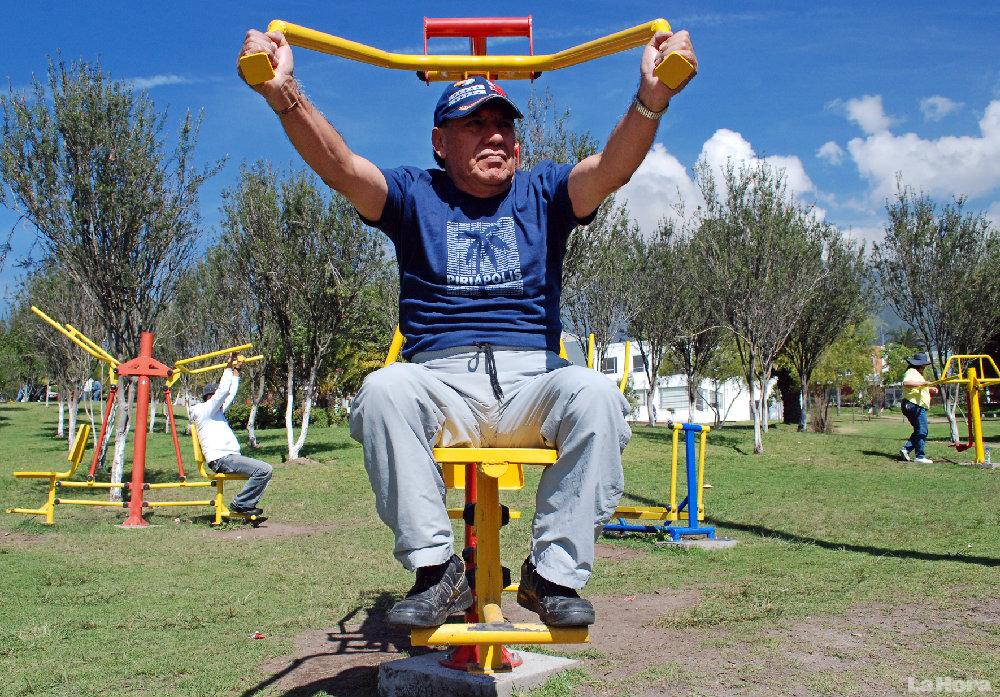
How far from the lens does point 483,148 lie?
331 cm

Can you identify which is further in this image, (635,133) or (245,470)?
(245,470)

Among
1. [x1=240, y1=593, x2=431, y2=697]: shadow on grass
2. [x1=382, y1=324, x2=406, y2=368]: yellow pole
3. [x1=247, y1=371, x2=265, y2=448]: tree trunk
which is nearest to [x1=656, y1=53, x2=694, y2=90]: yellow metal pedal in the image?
[x1=382, y1=324, x2=406, y2=368]: yellow pole

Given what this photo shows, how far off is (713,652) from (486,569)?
1767 millimetres

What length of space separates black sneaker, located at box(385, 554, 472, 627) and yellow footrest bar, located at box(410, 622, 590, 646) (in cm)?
5

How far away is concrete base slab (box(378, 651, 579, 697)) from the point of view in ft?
12.1

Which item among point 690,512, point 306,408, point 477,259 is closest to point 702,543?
point 690,512

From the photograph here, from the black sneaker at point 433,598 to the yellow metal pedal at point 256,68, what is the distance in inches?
64.4

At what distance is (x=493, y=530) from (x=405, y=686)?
0.95 meters

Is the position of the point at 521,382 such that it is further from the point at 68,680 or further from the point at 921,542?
the point at 921,542

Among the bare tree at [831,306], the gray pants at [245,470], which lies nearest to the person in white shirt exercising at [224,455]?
the gray pants at [245,470]

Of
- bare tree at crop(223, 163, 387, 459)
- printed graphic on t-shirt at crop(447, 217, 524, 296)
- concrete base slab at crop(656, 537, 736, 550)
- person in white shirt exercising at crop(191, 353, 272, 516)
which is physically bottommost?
concrete base slab at crop(656, 537, 736, 550)

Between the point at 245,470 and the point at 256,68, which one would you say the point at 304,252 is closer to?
the point at 245,470

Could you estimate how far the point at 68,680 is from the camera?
4.12m

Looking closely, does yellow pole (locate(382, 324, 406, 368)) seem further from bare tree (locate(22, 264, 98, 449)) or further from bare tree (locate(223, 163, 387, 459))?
bare tree (locate(22, 264, 98, 449))
